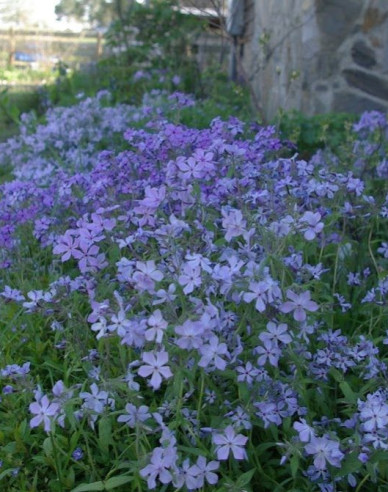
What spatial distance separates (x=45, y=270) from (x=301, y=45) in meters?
4.03

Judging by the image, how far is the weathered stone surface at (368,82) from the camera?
227 inches

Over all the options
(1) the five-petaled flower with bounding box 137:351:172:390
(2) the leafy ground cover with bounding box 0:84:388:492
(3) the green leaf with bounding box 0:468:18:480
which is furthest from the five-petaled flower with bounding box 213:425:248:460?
(3) the green leaf with bounding box 0:468:18:480

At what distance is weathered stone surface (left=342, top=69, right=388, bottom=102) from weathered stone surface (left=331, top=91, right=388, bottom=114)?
6 cm

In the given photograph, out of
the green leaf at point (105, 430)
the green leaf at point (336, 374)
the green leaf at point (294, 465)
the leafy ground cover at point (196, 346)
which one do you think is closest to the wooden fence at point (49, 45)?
the leafy ground cover at point (196, 346)

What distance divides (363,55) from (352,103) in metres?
0.38

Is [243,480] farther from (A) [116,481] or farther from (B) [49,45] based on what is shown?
(B) [49,45]

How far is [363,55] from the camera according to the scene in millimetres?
5812

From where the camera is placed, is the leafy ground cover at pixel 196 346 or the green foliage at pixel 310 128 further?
the green foliage at pixel 310 128

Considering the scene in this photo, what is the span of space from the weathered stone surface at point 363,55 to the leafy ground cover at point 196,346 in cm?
324

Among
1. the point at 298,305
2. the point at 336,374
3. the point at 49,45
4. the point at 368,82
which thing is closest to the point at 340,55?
the point at 368,82

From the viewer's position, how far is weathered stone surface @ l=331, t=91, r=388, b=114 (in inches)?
231

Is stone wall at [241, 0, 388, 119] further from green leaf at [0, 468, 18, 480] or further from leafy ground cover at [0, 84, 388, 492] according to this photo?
green leaf at [0, 468, 18, 480]

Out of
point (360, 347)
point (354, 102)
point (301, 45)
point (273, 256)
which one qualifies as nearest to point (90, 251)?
point (273, 256)

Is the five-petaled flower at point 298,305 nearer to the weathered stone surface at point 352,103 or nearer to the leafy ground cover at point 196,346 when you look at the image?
the leafy ground cover at point 196,346
